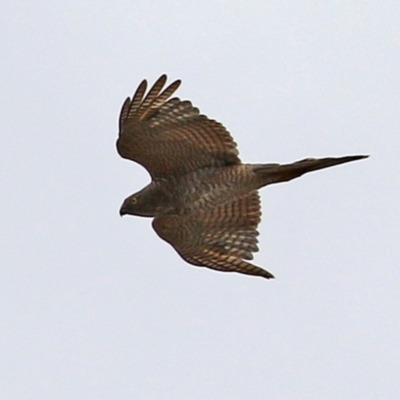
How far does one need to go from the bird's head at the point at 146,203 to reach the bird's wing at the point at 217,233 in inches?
6.5

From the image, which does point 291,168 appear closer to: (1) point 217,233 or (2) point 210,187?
(2) point 210,187

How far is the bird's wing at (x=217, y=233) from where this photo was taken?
12297 millimetres

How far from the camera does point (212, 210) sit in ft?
41.7

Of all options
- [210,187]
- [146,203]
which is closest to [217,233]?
[210,187]

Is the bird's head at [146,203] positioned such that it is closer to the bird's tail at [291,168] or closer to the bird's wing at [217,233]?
the bird's wing at [217,233]

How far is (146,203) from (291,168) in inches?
88.6

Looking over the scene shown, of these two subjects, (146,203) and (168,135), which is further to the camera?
(146,203)

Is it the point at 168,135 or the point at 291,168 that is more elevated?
the point at 168,135

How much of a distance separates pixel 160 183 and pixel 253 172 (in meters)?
1.39

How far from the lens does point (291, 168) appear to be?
37.8 ft

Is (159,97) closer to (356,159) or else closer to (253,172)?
(253,172)

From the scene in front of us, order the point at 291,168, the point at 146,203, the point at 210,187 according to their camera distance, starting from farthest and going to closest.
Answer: the point at 146,203 → the point at 210,187 → the point at 291,168

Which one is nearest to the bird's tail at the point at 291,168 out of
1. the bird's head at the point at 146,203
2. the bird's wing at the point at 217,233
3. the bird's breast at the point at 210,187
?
the bird's breast at the point at 210,187

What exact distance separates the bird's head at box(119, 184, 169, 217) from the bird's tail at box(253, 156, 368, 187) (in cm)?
140
